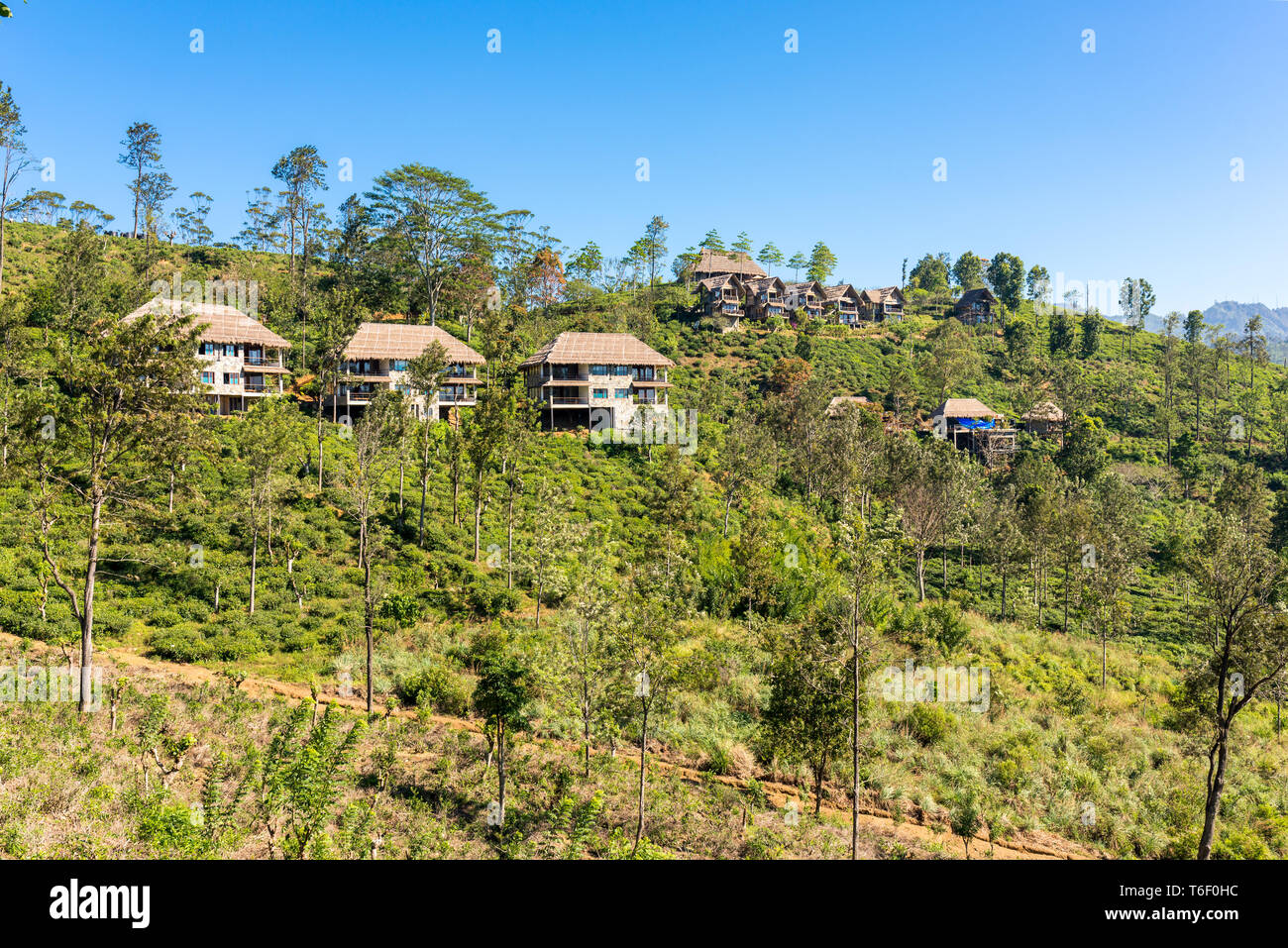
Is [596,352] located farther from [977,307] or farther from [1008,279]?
[1008,279]

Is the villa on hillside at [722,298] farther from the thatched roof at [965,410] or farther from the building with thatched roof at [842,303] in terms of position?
the thatched roof at [965,410]

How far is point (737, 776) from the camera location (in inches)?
1003

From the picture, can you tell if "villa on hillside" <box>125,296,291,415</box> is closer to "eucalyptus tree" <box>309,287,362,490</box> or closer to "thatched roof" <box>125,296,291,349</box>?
"thatched roof" <box>125,296,291,349</box>

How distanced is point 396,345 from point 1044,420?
260 feet

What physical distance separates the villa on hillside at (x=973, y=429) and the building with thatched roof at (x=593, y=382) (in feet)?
134

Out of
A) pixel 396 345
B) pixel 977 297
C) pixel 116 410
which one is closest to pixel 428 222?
pixel 396 345

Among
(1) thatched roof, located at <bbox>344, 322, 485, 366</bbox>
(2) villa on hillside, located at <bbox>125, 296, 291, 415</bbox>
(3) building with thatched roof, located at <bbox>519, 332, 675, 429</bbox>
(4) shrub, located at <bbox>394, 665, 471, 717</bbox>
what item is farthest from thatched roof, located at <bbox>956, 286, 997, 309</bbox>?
(4) shrub, located at <bbox>394, 665, 471, 717</bbox>

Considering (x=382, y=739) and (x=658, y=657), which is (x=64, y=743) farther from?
(x=658, y=657)

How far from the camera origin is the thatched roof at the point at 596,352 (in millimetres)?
66562

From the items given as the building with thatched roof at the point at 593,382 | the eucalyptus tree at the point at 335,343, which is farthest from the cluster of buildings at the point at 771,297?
the eucalyptus tree at the point at 335,343

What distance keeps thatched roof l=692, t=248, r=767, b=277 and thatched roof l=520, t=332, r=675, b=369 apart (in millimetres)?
56804

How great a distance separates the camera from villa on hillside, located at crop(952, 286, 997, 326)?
136000 millimetres
